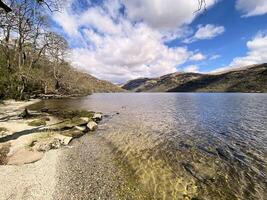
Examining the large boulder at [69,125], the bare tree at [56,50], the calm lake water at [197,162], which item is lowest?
the calm lake water at [197,162]

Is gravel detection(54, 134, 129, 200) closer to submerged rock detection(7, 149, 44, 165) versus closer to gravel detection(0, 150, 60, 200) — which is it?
gravel detection(0, 150, 60, 200)

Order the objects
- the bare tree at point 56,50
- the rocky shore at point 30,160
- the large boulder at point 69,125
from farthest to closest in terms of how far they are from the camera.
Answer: the bare tree at point 56,50, the large boulder at point 69,125, the rocky shore at point 30,160

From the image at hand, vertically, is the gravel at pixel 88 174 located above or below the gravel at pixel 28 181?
below

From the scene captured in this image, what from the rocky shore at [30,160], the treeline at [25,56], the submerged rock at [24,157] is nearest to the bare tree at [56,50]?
the treeline at [25,56]

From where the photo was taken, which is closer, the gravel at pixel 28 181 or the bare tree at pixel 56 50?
the gravel at pixel 28 181

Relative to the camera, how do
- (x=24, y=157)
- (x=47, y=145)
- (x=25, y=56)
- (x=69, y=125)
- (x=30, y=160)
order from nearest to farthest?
(x=30, y=160) < (x=24, y=157) < (x=47, y=145) < (x=69, y=125) < (x=25, y=56)

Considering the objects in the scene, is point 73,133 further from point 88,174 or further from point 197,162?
point 197,162

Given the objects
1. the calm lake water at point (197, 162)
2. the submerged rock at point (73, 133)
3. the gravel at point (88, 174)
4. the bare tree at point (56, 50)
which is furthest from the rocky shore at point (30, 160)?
the bare tree at point (56, 50)

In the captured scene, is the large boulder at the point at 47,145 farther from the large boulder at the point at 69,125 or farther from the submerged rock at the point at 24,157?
the large boulder at the point at 69,125

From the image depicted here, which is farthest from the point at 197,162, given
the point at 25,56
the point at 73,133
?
the point at 25,56

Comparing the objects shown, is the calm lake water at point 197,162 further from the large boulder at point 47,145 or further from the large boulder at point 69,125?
the large boulder at point 47,145

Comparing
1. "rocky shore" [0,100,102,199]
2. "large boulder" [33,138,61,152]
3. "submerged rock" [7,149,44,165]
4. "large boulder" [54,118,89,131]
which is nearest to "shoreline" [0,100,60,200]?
"rocky shore" [0,100,102,199]

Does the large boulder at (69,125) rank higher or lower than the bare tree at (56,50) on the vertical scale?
lower

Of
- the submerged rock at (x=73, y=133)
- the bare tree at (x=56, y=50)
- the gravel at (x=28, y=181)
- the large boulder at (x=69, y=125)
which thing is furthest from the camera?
the bare tree at (x=56, y=50)
